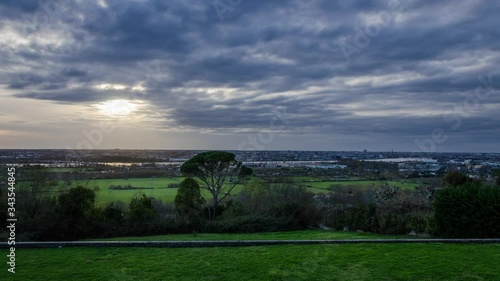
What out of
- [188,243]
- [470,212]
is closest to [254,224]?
[188,243]

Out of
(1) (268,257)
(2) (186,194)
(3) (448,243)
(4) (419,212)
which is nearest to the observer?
(1) (268,257)

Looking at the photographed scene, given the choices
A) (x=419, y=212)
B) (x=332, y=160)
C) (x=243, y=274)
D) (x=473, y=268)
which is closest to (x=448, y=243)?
(x=473, y=268)

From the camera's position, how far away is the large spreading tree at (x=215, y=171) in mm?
30281

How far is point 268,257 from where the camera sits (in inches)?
340

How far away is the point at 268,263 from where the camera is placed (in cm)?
809

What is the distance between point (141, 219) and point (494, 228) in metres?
18.7

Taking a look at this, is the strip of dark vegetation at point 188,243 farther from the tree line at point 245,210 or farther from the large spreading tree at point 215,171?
the large spreading tree at point 215,171

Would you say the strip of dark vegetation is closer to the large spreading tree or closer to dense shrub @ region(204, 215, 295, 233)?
dense shrub @ region(204, 215, 295, 233)

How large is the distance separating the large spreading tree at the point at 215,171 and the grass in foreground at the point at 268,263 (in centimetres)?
2042

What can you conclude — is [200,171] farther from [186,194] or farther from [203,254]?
[203,254]

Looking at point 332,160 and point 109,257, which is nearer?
point 109,257

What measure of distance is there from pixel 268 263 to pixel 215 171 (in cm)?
2326

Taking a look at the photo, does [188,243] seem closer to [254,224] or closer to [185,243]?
[185,243]

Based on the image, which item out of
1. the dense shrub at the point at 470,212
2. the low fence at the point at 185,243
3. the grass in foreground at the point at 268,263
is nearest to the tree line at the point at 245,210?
the dense shrub at the point at 470,212
